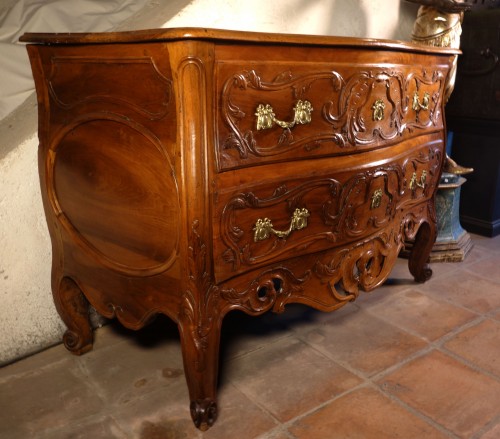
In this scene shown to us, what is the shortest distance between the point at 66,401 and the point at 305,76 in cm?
114

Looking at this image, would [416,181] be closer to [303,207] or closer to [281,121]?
[303,207]

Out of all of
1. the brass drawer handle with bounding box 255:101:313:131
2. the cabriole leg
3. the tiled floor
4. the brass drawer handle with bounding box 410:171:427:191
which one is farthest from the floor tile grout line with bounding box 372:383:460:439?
the brass drawer handle with bounding box 255:101:313:131

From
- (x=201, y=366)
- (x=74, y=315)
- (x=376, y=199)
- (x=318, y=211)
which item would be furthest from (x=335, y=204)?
(x=74, y=315)

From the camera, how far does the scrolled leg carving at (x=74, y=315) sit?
1651mm

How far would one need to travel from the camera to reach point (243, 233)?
1262 mm

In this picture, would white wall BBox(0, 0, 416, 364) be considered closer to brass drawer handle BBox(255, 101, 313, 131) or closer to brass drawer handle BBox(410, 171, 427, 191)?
brass drawer handle BBox(255, 101, 313, 131)

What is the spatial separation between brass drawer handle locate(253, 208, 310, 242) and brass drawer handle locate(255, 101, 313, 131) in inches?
9.3

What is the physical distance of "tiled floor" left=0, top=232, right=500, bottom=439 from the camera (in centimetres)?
139

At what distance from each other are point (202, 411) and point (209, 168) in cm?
66

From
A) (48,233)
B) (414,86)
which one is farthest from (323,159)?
(48,233)

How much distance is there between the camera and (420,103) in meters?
1.78

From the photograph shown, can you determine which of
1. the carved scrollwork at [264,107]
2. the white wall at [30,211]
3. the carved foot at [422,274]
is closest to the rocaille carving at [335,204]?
the carved scrollwork at [264,107]

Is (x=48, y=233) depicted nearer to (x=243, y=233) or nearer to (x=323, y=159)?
(x=243, y=233)

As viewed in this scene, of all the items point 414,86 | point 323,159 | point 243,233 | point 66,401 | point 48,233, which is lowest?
point 66,401
